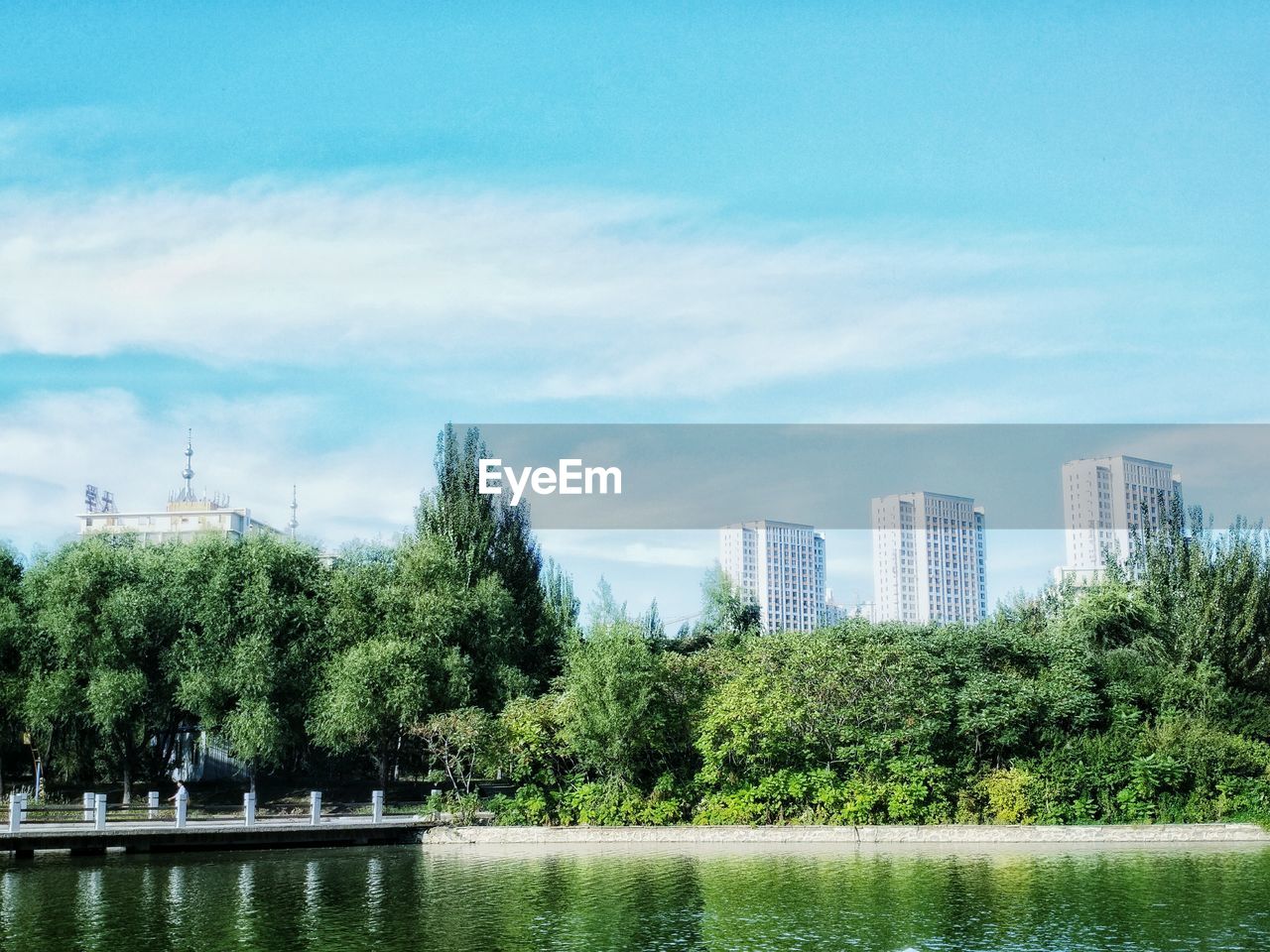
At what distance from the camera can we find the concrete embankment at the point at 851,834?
27734 millimetres

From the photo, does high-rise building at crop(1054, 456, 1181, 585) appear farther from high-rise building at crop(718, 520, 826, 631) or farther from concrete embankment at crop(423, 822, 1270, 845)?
concrete embankment at crop(423, 822, 1270, 845)

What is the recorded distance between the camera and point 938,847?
26875mm

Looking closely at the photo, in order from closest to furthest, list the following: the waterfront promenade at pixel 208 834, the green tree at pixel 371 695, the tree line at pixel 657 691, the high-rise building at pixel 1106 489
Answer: the waterfront promenade at pixel 208 834 < the tree line at pixel 657 691 < the green tree at pixel 371 695 < the high-rise building at pixel 1106 489

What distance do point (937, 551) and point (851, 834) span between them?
374 ft

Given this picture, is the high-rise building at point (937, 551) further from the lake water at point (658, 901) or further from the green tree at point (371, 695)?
the lake water at point (658, 901)

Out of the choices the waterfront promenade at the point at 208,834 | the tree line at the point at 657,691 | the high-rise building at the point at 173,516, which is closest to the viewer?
the waterfront promenade at the point at 208,834

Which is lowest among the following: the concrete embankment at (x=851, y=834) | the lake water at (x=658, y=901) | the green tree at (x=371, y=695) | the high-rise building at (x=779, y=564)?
the concrete embankment at (x=851, y=834)

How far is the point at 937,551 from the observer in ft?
457

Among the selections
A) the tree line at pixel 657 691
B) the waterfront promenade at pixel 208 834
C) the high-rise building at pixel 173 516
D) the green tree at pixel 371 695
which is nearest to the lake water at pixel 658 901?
the waterfront promenade at pixel 208 834

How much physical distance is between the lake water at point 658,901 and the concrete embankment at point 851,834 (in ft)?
8.44

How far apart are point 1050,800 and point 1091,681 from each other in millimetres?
3719

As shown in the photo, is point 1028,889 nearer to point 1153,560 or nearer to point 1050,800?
point 1050,800

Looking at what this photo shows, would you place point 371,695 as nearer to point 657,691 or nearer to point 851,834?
point 657,691

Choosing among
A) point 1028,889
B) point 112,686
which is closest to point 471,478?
point 112,686
